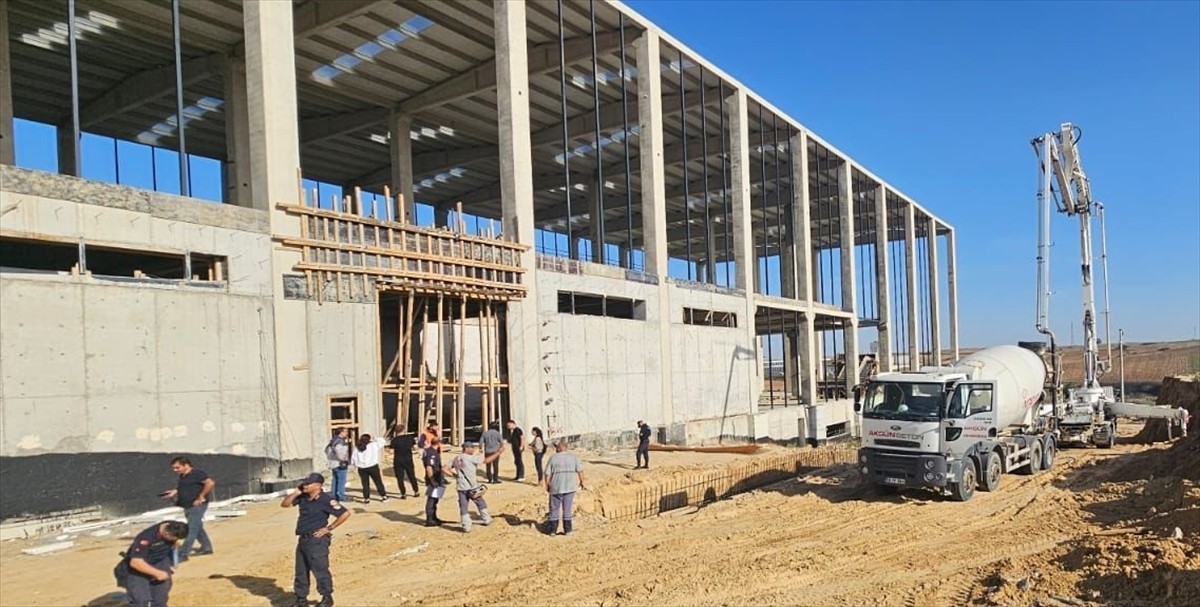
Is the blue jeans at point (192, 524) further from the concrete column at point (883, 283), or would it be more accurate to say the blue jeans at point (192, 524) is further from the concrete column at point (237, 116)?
the concrete column at point (883, 283)

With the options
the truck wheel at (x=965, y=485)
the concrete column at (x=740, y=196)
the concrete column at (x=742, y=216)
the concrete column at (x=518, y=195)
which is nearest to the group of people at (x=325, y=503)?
the concrete column at (x=518, y=195)

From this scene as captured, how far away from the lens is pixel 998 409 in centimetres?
1658

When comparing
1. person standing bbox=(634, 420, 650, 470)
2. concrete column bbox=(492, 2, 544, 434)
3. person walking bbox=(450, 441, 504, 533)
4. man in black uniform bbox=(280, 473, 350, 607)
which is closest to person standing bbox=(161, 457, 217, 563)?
man in black uniform bbox=(280, 473, 350, 607)

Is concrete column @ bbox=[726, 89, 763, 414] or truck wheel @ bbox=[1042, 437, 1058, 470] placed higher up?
concrete column @ bbox=[726, 89, 763, 414]

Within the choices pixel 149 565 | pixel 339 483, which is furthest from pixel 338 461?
pixel 149 565

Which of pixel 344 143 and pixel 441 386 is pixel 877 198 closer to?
pixel 344 143

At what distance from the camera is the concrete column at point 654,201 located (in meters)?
27.2

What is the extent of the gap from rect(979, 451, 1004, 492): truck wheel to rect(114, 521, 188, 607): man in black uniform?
14.4 m

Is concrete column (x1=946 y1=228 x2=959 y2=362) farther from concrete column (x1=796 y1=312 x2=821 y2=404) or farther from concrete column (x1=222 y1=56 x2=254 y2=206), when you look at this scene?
concrete column (x1=222 y1=56 x2=254 y2=206)

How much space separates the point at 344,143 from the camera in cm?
3550

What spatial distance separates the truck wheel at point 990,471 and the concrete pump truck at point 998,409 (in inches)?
0.8

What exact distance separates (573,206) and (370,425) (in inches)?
1272

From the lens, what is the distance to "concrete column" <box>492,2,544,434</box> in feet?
69.0

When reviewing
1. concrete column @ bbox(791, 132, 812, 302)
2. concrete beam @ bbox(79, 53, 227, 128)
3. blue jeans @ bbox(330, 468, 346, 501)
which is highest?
concrete beam @ bbox(79, 53, 227, 128)
